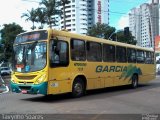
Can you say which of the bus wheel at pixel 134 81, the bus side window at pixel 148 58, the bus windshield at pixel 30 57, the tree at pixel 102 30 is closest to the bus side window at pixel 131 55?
the bus wheel at pixel 134 81

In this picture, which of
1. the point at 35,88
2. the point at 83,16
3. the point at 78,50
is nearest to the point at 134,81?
the point at 78,50

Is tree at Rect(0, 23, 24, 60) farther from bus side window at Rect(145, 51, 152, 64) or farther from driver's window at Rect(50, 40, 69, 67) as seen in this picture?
driver's window at Rect(50, 40, 69, 67)

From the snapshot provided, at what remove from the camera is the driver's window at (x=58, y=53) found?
15.5 meters

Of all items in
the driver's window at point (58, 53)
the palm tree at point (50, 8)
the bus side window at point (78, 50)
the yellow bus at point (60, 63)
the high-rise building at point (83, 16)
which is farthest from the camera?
the high-rise building at point (83, 16)

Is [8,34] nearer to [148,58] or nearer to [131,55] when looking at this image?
[148,58]

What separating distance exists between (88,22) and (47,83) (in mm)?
78454

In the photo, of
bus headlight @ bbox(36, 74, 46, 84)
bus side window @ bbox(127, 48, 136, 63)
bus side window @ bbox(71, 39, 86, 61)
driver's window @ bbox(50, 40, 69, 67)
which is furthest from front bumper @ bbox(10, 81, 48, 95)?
bus side window @ bbox(127, 48, 136, 63)

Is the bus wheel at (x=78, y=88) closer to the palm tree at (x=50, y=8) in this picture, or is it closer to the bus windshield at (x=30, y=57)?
the bus windshield at (x=30, y=57)

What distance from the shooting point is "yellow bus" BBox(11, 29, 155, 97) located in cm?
1537

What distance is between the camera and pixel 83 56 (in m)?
17.8

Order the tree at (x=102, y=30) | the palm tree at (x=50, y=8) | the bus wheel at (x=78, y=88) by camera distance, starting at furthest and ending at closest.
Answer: the tree at (x=102, y=30)
the palm tree at (x=50, y=8)
the bus wheel at (x=78, y=88)

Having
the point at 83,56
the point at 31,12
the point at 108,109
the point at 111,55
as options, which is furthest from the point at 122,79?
the point at 31,12

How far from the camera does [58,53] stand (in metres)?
15.8

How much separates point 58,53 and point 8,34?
2833 inches
